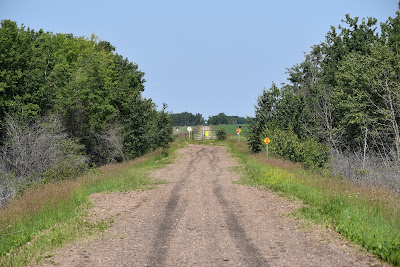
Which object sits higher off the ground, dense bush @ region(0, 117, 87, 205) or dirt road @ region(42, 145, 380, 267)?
dense bush @ region(0, 117, 87, 205)

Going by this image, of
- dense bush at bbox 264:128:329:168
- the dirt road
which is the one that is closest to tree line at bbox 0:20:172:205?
the dirt road

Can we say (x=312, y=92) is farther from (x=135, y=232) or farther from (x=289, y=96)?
(x=135, y=232)

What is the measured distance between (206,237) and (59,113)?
1204 inches

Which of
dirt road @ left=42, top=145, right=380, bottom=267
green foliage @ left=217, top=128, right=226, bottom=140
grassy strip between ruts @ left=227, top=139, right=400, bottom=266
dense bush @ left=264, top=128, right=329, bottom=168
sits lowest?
dirt road @ left=42, top=145, right=380, bottom=267

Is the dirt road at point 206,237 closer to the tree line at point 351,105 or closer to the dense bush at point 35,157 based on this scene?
the dense bush at point 35,157

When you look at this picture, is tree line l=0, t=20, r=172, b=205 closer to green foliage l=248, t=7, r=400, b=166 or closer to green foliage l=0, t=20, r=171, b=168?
Result: green foliage l=0, t=20, r=171, b=168

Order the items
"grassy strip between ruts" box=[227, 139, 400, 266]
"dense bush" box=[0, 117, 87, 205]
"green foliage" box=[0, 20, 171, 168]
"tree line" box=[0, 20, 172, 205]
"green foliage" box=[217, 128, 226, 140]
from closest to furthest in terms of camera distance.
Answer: "grassy strip between ruts" box=[227, 139, 400, 266], "dense bush" box=[0, 117, 87, 205], "tree line" box=[0, 20, 172, 205], "green foliage" box=[0, 20, 171, 168], "green foliage" box=[217, 128, 226, 140]

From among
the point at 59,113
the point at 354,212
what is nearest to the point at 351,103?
the point at 354,212

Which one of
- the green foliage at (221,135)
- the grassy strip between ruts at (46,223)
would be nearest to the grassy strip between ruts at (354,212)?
the grassy strip between ruts at (46,223)

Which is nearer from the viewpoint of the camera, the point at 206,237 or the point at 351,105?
the point at 206,237

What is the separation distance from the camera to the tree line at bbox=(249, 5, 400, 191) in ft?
98.1

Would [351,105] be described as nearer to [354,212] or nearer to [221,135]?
[354,212]

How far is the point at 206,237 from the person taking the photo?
855 cm

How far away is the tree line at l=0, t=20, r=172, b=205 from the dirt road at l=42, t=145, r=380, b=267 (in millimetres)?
10524
